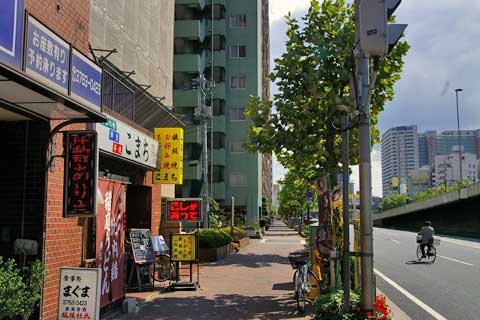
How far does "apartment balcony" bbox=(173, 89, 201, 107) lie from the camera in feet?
156

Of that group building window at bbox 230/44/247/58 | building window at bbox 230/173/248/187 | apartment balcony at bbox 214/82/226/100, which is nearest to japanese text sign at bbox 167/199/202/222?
building window at bbox 230/173/248/187

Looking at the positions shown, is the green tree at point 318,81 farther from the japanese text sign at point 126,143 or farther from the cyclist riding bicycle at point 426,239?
the cyclist riding bicycle at point 426,239

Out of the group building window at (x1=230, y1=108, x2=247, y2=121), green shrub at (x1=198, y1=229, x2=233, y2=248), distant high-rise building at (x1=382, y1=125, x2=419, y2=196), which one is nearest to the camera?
green shrub at (x1=198, y1=229, x2=233, y2=248)

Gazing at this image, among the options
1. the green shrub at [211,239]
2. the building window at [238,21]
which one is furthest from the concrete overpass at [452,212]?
the green shrub at [211,239]

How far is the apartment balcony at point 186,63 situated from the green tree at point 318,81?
33.0 metres

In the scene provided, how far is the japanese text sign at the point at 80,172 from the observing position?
767cm

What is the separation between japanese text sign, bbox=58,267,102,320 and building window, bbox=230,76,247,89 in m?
46.4

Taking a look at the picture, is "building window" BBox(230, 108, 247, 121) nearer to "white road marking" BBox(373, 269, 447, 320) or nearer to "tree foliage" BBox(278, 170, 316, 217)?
"tree foliage" BBox(278, 170, 316, 217)

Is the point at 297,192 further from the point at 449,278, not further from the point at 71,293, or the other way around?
the point at 71,293

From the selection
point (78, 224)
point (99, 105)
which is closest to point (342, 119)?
point (99, 105)

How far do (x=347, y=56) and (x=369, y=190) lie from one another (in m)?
8.01

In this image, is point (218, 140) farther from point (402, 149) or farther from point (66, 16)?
point (402, 149)

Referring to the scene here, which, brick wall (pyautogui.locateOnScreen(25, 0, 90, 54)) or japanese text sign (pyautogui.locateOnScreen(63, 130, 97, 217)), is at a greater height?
brick wall (pyautogui.locateOnScreen(25, 0, 90, 54))

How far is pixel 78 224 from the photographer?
8859 millimetres
